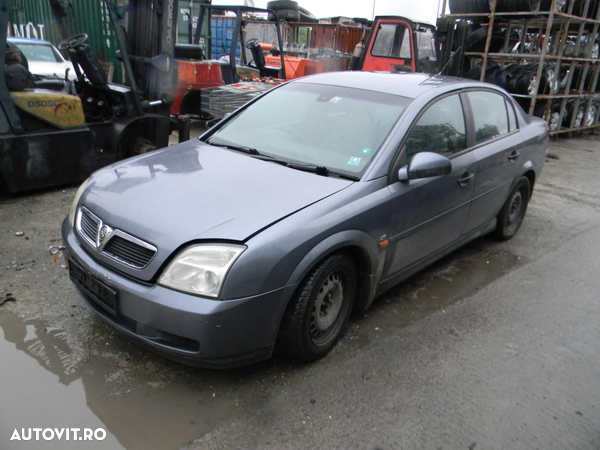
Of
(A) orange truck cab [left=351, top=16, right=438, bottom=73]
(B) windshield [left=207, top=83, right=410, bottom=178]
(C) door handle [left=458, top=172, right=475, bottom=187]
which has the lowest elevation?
(C) door handle [left=458, top=172, right=475, bottom=187]

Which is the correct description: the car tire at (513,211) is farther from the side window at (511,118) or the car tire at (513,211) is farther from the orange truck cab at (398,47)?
the orange truck cab at (398,47)

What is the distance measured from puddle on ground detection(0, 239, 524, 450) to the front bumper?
0.26 metres

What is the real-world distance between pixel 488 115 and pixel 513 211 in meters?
1.26

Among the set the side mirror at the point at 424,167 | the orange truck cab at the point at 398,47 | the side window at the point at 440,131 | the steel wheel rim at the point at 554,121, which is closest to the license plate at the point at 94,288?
the side mirror at the point at 424,167

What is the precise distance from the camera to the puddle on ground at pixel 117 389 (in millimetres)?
2395

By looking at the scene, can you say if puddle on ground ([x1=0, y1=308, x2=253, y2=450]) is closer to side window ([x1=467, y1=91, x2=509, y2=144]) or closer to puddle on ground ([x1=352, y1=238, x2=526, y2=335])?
puddle on ground ([x1=352, y1=238, x2=526, y2=335])

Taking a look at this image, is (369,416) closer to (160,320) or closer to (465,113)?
(160,320)

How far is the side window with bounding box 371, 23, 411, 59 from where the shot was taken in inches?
384

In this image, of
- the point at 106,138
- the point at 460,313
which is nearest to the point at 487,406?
the point at 460,313

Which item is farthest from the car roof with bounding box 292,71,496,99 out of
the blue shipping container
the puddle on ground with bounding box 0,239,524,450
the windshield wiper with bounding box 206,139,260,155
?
the blue shipping container

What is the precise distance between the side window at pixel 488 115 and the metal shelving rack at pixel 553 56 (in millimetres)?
6214

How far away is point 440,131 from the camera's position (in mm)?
3639

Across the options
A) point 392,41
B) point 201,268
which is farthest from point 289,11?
point 201,268

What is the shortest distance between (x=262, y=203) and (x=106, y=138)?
4201 mm
